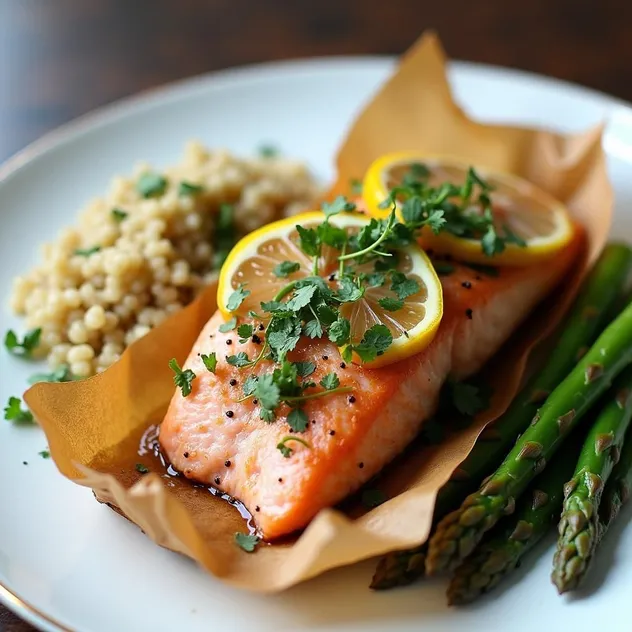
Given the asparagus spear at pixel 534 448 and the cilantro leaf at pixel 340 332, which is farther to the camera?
the cilantro leaf at pixel 340 332

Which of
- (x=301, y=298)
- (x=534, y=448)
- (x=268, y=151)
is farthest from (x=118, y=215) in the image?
(x=534, y=448)

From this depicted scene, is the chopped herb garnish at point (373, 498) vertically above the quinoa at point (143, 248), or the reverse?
the quinoa at point (143, 248)

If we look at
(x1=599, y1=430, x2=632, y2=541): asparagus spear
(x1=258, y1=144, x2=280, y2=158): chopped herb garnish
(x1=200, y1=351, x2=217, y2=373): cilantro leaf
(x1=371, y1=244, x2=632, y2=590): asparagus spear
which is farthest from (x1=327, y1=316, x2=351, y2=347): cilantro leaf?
(x1=258, y1=144, x2=280, y2=158): chopped herb garnish

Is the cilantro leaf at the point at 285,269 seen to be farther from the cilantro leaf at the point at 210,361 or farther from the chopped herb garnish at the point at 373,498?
the chopped herb garnish at the point at 373,498

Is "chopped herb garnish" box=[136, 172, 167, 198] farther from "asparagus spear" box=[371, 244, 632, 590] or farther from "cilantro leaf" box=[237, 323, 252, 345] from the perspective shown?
"asparagus spear" box=[371, 244, 632, 590]

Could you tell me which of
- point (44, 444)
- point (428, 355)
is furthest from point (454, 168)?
point (44, 444)

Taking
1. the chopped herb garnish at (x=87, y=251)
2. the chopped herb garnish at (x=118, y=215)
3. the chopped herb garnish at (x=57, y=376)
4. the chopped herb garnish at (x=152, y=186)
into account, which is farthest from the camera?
the chopped herb garnish at (x=152, y=186)

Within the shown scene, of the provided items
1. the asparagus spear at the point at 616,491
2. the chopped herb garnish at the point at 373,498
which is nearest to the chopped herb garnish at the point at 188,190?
the chopped herb garnish at the point at 373,498
